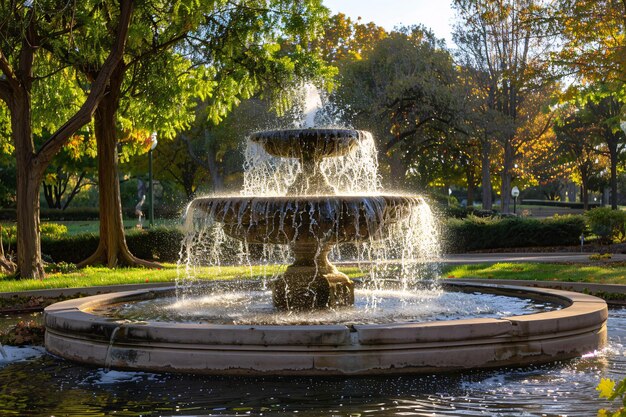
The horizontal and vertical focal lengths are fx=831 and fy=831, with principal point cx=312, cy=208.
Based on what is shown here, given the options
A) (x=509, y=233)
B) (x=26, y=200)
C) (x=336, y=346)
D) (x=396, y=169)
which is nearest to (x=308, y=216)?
(x=336, y=346)

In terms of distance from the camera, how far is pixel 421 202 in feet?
35.9

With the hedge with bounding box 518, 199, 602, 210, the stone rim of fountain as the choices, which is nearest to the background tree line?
the stone rim of fountain

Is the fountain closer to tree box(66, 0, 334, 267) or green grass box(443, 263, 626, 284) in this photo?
green grass box(443, 263, 626, 284)

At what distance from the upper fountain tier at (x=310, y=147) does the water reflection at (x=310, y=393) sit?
417 cm

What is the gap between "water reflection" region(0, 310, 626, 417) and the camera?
645cm

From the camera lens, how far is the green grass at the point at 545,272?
16.8 metres

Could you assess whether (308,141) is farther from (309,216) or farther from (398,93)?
(398,93)

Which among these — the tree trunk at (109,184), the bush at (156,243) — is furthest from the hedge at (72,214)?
the tree trunk at (109,184)

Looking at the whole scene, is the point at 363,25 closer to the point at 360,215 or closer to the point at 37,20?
the point at 37,20

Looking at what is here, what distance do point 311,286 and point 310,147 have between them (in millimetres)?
1891

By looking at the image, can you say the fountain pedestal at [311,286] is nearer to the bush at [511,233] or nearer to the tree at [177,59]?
the tree at [177,59]

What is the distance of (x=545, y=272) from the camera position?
712 inches

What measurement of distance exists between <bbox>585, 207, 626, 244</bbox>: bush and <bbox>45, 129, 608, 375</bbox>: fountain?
1685 cm

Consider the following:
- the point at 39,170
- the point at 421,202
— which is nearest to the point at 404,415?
the point at 421,202
